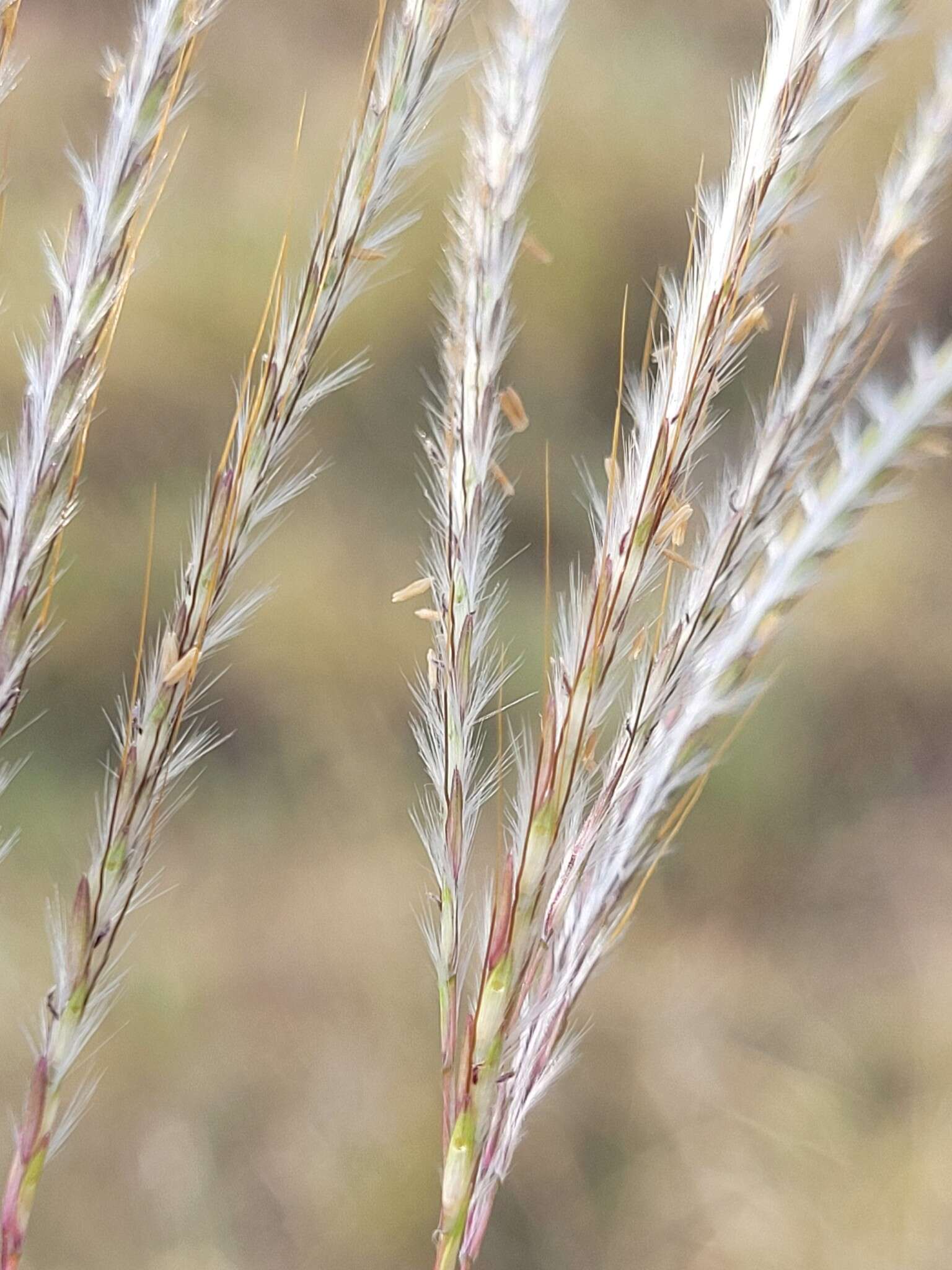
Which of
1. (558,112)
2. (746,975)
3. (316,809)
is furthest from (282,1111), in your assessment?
(558,112)

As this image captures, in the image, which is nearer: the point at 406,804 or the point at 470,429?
the point at 470,429

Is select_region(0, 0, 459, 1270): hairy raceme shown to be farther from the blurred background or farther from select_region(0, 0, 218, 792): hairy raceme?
the blurred background

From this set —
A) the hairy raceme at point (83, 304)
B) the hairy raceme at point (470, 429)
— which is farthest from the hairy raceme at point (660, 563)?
the hairy raceme at point (83, 304)

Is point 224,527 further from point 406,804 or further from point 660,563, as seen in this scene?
point 406,804

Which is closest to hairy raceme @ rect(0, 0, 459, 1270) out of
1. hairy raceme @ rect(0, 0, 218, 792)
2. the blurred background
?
hairy raceme @ rect(0, 0, 218, 792)

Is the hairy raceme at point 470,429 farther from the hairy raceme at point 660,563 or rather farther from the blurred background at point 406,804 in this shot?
the blurred background at point 406,804

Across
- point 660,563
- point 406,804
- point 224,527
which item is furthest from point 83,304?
point 406,804
